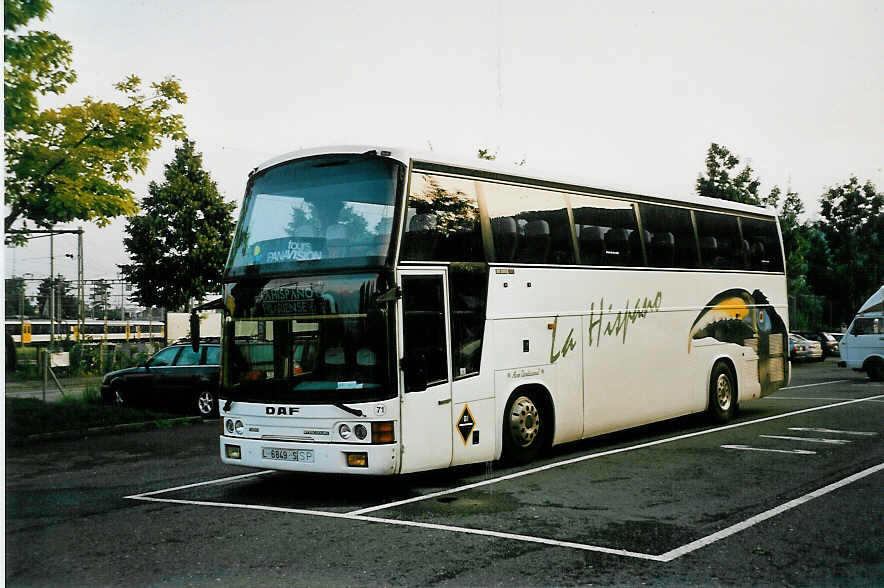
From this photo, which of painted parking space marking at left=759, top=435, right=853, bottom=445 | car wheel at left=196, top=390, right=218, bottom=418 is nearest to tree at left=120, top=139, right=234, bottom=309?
car wheel at left=196, top=390, right=218, bottom=418

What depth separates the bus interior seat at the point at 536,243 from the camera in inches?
437

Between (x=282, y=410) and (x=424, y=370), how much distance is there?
5.06ft

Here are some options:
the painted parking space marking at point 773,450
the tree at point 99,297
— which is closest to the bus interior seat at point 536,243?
the painted parking space marking at point 773,450

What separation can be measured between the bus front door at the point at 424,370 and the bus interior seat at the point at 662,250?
4.93m

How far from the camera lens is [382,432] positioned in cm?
888

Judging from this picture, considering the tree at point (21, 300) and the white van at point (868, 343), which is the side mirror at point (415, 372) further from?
the white van at point (868, 343)

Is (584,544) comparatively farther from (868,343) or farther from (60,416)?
(868,343)

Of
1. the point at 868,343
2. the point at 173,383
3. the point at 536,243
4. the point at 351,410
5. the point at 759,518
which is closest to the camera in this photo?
the point at 759,518

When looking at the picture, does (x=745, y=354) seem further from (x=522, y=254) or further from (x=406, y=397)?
(x=406, y=397)

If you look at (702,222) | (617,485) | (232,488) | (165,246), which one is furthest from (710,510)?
(165,246)

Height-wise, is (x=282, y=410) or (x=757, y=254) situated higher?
(x=757, y=254)

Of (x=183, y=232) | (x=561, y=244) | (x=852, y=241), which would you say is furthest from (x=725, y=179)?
(x=561, y=244)

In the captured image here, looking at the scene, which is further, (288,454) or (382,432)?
(288,454)

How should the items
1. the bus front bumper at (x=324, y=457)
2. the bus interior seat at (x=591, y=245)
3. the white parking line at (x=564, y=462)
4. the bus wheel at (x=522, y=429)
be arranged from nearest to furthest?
the bus front bumper at (x=324, y=457) → the white parking line at (x=564, y=462) → the bus wheel at (x=522, y=429) → the bus interior seat at (x=591, y=245)
